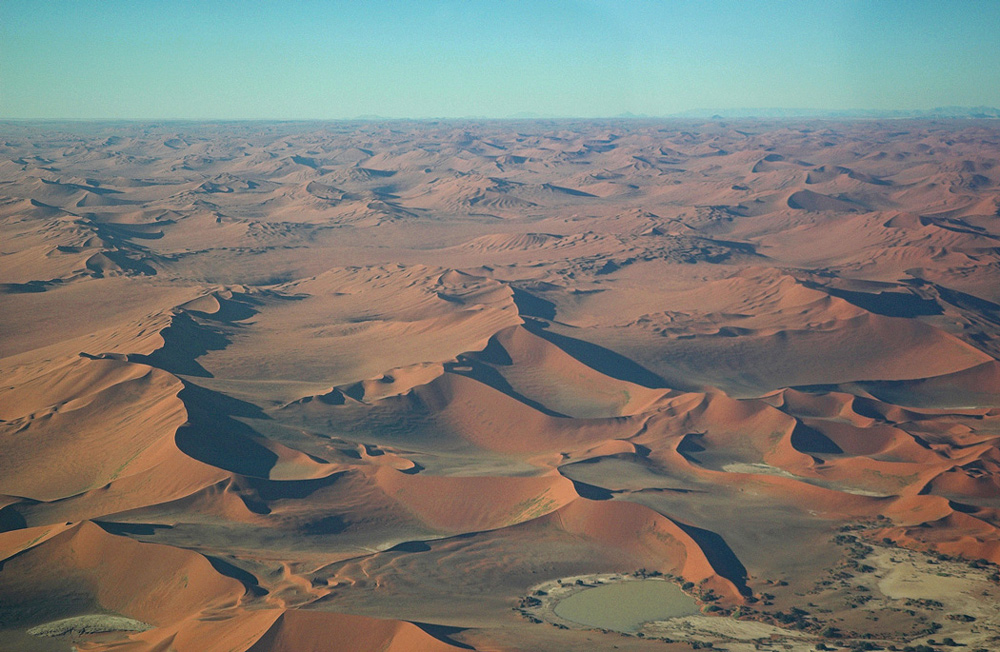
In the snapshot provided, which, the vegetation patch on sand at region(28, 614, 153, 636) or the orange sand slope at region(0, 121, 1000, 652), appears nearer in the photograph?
the vegetation patch on sand at region(28, 614, 153, 636)

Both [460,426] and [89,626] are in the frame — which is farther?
[460,426]

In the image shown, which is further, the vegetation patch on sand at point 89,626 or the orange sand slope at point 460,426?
the orange sand slope at point 460,426

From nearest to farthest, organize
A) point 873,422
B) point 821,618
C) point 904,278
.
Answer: point 821,618, point 873,422, point 904,278

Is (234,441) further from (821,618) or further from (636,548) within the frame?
(821,618)

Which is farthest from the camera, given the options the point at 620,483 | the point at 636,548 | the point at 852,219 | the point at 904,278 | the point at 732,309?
the point at 852,219

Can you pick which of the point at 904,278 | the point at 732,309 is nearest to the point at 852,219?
the point at 904,278
